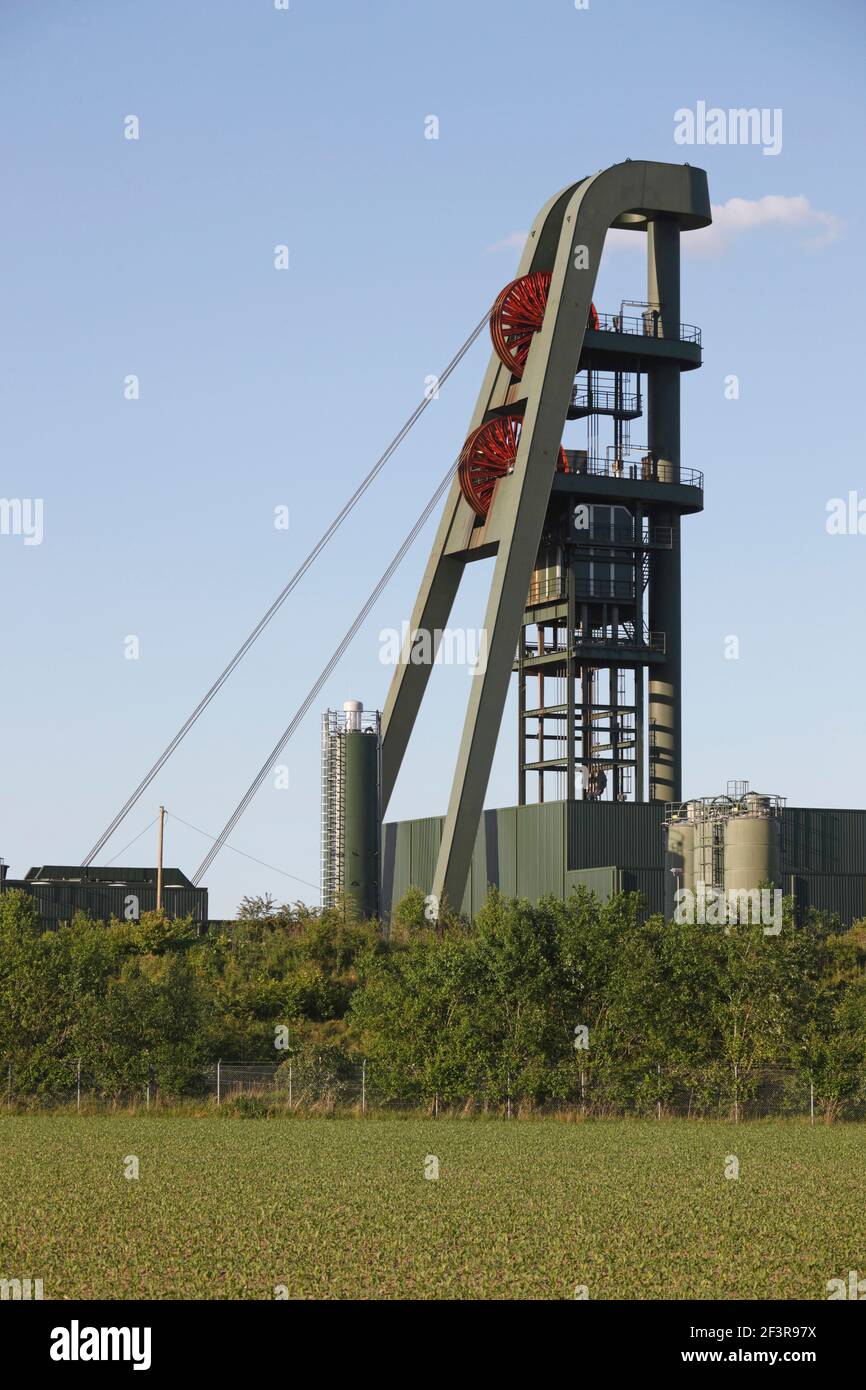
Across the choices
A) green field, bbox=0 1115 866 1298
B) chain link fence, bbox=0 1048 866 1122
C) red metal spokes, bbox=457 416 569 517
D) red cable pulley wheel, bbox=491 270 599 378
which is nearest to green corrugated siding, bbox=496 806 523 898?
red metal spokes, bbox=457 416 569 517

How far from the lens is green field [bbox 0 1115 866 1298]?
20938mm

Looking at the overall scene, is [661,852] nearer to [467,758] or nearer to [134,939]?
[467,758]

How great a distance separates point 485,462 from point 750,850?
19.4m

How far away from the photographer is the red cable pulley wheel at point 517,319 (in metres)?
76.8

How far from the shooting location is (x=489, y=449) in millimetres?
76562

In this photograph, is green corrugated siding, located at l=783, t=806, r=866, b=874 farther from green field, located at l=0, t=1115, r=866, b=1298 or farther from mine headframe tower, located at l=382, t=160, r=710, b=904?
green field, located at l=0, t=1115, r=866, b=1298

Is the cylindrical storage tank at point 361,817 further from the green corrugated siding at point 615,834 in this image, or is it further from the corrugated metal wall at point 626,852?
the green corrugated siding at point 615,834

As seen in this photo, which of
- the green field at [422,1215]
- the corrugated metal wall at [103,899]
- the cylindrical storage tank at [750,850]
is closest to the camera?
the green field at [422,1215]

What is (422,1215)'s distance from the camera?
26.9 m

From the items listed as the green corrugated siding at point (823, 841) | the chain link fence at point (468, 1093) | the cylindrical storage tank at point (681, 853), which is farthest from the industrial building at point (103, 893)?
the chain link fence at point (468, 1093)

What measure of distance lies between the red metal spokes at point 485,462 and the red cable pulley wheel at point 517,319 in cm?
274

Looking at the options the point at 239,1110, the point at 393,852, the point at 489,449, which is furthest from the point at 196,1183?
the point at 393,852

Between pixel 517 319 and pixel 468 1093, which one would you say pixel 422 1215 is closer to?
pixel 468 1093
